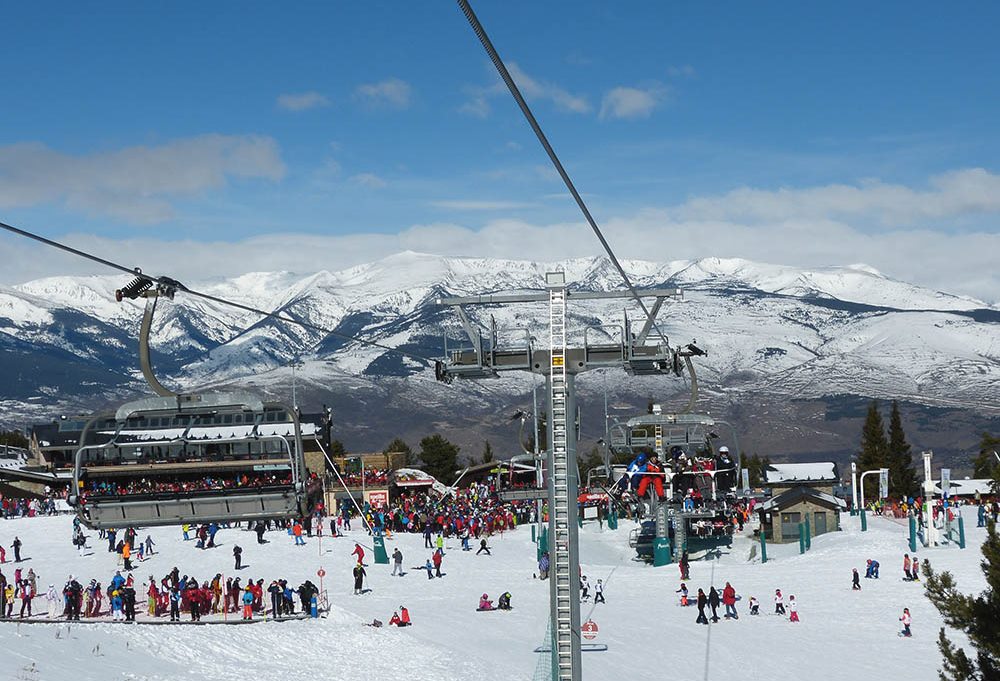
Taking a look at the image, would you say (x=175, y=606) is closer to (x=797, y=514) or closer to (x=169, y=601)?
(x=169, y=601)

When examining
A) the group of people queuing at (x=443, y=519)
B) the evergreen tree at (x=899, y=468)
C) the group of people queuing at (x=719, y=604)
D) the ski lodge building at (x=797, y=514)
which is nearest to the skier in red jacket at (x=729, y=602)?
the group of people queuing at (x=719, y=604)

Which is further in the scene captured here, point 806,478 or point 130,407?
point 806,478

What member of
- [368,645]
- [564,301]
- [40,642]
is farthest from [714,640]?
[564,301]

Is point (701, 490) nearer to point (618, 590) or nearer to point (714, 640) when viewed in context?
point (618, 590)

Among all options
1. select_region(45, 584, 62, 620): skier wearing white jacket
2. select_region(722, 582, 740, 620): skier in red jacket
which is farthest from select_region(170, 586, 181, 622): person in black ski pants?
select_region(722, 582, 740, 620): skier in red jacket

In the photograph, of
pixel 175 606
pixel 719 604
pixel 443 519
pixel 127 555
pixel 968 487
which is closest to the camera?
pixel 175 606

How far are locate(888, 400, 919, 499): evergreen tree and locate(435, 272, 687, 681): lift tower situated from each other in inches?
3724

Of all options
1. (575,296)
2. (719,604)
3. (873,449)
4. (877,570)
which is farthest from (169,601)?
(873,449)

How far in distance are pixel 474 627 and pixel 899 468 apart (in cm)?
8631

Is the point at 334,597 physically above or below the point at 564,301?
below

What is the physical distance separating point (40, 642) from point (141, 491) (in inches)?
611

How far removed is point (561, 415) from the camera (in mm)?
20578

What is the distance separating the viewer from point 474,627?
40562 millimetres

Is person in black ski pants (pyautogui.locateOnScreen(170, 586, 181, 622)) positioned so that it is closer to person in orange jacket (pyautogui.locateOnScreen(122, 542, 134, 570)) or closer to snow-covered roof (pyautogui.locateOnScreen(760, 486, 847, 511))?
person in orange jacket (pyautogui.locateOnScreen(122, 542, 134, 570))
